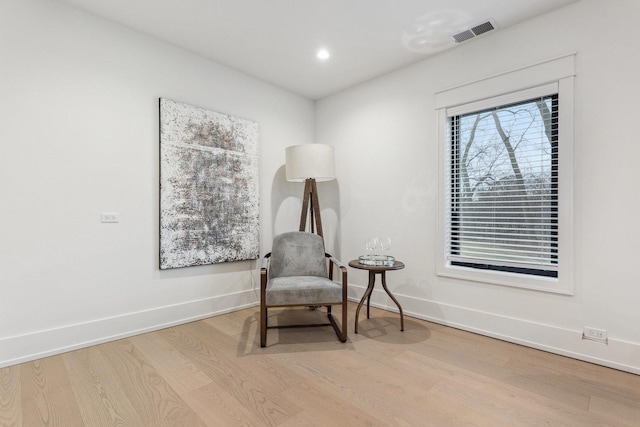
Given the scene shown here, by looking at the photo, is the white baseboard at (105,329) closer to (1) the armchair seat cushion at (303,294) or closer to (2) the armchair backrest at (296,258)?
(2) the armchair backrest at (296,258)

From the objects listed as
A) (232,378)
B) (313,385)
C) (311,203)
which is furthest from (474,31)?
(232,378)

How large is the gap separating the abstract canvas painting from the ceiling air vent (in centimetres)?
226

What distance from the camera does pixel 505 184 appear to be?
2.72 metres

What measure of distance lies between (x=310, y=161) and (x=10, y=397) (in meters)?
2.87

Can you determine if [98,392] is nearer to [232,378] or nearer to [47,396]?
[47,396]

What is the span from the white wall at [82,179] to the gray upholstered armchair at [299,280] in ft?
2.62

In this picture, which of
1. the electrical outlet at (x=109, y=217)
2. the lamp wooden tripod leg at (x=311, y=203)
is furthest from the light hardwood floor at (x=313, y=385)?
the lamp wooden tripod leg at (x=311, y=203)

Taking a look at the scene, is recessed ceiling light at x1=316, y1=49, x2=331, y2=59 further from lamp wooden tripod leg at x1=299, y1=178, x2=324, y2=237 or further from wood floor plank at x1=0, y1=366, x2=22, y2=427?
wood floor plank at x1=0, y1=366, x2=22, y2=427

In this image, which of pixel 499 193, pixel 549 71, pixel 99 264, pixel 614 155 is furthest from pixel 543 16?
pixel 99 264

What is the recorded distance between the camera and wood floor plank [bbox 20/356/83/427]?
5.32 feet

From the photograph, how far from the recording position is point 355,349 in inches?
97.0

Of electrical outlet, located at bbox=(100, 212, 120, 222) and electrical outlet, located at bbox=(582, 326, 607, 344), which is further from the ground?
A: electrical outlet, located at bbox=(100, 212, 120, 222)

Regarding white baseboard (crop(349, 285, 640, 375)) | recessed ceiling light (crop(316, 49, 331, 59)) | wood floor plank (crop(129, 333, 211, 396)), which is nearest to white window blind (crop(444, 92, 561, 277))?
white baseboard (crop(349, 285, 640, 375))

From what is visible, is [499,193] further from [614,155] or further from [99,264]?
[99,264]
